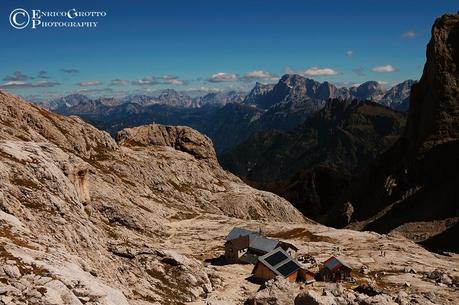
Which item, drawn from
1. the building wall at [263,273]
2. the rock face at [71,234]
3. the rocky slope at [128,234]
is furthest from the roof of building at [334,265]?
the rock face at [71,234]

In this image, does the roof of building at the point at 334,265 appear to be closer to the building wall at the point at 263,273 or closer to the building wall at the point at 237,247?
→ the building wall at the point at 263,273

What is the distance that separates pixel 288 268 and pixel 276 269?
2.54 metres

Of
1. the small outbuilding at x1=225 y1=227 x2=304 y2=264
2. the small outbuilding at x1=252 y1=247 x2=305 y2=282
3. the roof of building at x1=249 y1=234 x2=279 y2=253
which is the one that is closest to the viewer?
the small outbuilding at x1=252 y1=247 x2=305 y2=282

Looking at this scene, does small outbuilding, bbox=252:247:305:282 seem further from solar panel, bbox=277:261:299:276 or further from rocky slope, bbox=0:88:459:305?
rocky slope, bbox=0:88:459:305

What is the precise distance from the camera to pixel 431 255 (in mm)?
109875

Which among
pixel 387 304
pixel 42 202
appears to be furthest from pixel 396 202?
pixel 42 202

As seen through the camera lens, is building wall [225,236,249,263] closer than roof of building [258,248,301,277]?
No

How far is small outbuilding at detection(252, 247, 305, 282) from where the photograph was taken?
68.3 meters

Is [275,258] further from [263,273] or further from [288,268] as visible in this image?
[263,273]

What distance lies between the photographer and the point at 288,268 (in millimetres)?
70000

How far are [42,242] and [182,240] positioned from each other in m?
68.4

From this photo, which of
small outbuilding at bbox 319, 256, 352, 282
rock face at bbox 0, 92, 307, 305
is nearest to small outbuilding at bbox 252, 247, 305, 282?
small outbuilding at bbox 319, 256, 352, 282

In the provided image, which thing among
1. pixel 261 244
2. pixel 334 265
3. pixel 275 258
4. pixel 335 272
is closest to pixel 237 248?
pixel 261 244

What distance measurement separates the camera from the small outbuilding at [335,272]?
72062 millimetres
